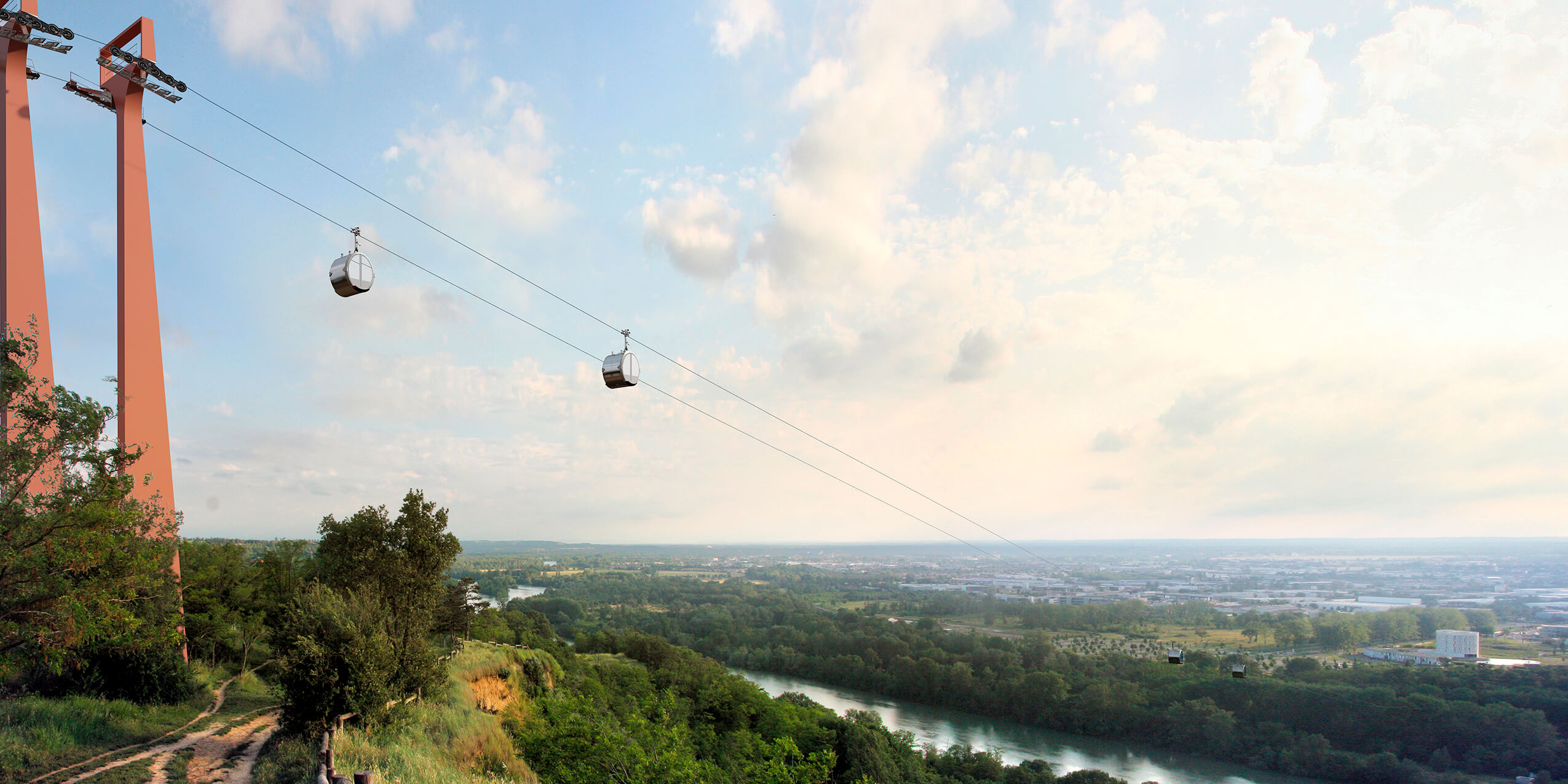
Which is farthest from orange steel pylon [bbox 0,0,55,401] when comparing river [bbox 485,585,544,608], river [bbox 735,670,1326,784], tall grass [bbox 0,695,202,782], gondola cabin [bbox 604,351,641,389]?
river [bbox 485,585,544,608]

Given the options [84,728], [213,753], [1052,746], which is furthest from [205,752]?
[1052,746]

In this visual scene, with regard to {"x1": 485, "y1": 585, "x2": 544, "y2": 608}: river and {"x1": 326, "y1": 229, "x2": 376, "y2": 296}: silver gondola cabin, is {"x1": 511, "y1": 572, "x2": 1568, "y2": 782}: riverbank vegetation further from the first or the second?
{"x1": 326, "y1": 229, "x2": 376, "y2": 296}: silver gondola cabin

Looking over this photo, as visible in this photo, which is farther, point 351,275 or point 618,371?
point 618,371

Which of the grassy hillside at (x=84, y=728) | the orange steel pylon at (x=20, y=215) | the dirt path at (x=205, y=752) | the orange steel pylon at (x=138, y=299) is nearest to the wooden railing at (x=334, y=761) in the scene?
the dirt path at (x=205, y=752)

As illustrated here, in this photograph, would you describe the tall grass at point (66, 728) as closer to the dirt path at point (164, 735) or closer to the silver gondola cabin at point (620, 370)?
the dirt path at point (164, 735)

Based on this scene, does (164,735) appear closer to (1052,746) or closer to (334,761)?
(334,761)

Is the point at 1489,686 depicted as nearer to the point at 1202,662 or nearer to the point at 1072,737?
the point at 1202,662
